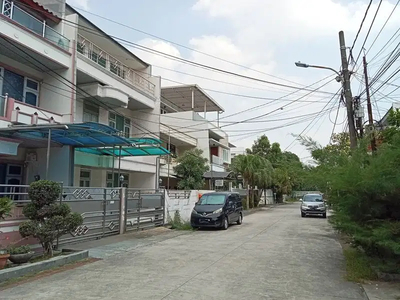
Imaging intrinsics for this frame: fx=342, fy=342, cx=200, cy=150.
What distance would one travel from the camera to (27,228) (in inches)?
320

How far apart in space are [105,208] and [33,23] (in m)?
8.66

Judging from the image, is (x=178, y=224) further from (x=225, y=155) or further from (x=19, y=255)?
(x=225, y=155)

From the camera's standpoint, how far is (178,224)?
656 inches

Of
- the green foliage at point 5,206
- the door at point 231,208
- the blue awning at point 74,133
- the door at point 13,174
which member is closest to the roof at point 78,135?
the blue awning at point 74,133

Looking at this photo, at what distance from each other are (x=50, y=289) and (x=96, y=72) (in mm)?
13867

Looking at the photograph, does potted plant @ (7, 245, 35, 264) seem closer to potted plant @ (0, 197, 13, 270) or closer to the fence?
potted plant @ (0, 197, 13, 270)

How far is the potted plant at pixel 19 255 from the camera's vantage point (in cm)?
752

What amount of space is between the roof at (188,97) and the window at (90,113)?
1297cm

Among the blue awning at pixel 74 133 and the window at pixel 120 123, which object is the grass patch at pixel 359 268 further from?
the window at pixel 120 123

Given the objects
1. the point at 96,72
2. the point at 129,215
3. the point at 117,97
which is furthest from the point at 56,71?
the point at 129,215

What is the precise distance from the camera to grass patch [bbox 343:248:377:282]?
691 centimetres

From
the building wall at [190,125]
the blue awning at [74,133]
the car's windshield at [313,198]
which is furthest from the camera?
the building wall at [190,125]

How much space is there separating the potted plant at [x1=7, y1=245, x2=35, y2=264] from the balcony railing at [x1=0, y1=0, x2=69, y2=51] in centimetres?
972

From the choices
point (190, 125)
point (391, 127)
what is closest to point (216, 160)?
point (190, 125)
